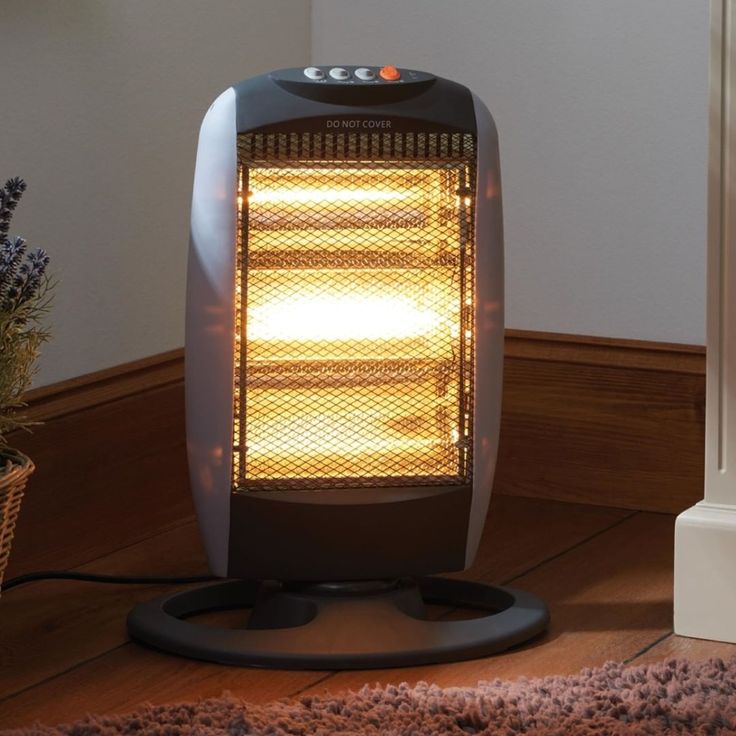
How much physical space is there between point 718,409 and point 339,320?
1.48 ft

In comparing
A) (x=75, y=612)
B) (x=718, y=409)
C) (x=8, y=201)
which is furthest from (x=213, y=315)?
(x=718, y=409)

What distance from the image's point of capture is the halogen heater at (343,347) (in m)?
1.64

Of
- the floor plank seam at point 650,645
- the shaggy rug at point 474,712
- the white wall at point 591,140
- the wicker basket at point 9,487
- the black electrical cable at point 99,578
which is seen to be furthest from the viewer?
the white wall at point 591,140

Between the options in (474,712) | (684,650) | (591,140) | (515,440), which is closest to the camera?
(474,712)

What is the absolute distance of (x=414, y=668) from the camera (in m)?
1.68

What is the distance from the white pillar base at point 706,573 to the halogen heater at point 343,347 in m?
0.21

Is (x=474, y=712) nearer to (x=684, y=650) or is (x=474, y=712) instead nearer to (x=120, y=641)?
(x=684, y=650)

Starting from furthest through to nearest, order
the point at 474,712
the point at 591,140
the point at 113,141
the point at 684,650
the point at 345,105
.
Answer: the point at 591,140, the point at 113,141, the point at 684,650, the point at 345,105, the point at 474,712

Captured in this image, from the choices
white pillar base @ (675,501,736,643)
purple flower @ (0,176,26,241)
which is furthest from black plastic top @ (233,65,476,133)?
white pillar base @ (675,501,736,643)

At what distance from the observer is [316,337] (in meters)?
1.66

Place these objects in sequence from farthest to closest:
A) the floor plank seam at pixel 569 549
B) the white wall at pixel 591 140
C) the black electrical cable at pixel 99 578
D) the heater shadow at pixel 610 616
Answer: the white wall at pixel 591 140, the floor plank seam at pixel 569 549, the black electrical cable at pixel 99 578, the heater shadow at pixel 610 616

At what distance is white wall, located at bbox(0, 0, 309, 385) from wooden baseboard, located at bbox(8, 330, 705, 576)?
2.9 inches

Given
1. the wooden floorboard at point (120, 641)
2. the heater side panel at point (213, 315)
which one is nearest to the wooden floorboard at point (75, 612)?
the wooden floorboard at point (120, 641)

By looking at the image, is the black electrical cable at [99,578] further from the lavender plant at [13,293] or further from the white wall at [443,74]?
the lavender plant at [13,293]
